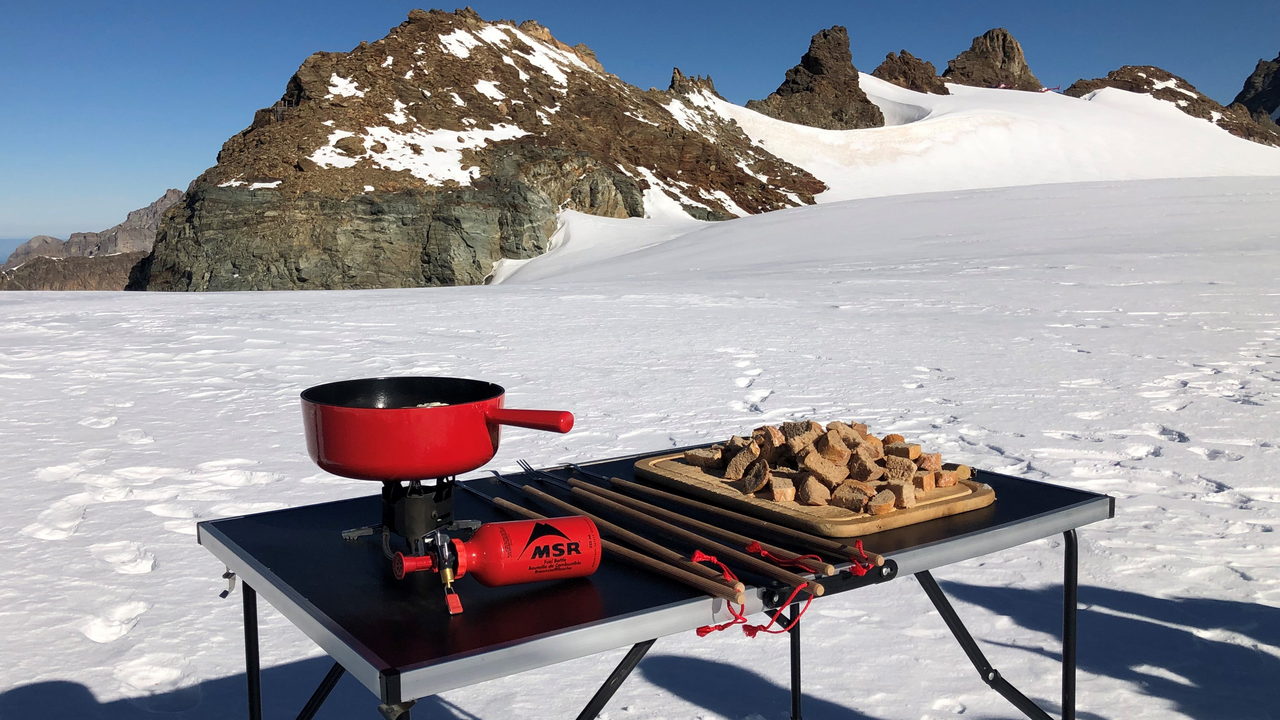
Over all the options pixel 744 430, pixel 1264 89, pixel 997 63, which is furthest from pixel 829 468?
pixel 1264 89

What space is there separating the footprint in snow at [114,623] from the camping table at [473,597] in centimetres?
114

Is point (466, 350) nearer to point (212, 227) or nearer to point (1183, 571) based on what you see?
point (1183, 571)

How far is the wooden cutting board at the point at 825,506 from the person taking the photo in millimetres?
1475

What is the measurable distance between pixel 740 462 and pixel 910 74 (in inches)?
2523

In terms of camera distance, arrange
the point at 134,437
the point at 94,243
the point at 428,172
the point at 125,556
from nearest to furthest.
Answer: the point at 125,556 → the point at 134,437 → the point at 428,172 → the point at 94,243

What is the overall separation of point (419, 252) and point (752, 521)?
2319cm

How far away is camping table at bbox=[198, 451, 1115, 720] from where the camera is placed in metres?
1.05

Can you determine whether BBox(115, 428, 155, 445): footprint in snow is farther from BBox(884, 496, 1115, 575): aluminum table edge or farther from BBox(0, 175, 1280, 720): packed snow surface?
BBox(884, 496, 1115, 575): aluminum table edge

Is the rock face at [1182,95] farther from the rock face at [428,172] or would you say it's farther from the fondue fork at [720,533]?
the fondue fork at [720,533]

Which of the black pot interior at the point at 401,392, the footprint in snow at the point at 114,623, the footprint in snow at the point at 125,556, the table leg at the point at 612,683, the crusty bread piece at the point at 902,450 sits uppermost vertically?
the black pot interior at the point at 401,392

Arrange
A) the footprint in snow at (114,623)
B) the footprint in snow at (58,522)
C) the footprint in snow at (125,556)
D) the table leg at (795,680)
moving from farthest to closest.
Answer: the footprint in snow at (58,522) < the footprint in snow at (125,556) < the footprint in snow at (114,623) < the table leg at (795,680)

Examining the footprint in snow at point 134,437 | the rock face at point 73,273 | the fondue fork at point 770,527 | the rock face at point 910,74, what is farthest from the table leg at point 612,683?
the rock face at point 910,74

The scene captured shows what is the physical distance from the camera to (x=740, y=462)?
180 centimetres

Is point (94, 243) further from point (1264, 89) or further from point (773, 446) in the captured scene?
point (1264, 89)
